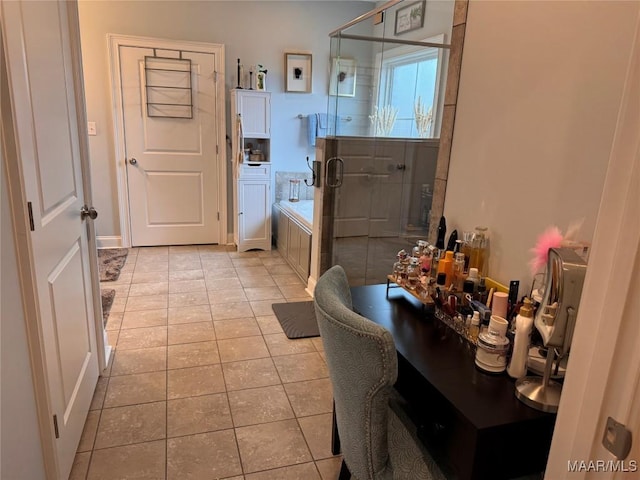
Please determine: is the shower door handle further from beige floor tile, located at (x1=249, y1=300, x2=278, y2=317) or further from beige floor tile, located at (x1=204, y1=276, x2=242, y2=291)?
beige floor tile, located at (x1=204, y1=276, x2=242, y2=291)

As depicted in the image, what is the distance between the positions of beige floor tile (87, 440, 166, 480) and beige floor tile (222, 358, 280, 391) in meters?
0.52

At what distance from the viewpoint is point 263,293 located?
361cm

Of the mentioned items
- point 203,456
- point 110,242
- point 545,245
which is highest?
point 545,245

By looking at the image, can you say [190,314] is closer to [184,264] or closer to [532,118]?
[184,264]

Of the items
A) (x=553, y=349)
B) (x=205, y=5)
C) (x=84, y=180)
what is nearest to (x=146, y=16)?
(x=205, y=5)

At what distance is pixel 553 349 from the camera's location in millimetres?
1081

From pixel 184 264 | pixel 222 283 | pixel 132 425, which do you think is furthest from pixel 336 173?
pixel 132 425

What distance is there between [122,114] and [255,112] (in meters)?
1.32

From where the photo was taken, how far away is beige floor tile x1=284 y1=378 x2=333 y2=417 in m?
2.15

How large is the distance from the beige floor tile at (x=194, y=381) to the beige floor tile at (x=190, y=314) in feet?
2.10

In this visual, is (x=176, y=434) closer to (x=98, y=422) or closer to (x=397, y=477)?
(x=98, y=422)

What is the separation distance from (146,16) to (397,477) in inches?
179

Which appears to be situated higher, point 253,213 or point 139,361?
point 253,213

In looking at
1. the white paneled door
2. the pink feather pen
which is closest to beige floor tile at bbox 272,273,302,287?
the white paneled door
